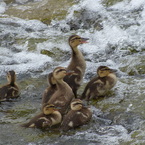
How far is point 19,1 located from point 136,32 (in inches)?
204

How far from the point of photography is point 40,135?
659 cm

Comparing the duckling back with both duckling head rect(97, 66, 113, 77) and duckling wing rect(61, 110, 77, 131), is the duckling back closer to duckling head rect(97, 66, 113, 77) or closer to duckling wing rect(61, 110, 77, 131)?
duckling wing rect(61, 110, 77, 131)

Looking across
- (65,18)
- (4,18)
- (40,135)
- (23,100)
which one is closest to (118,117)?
(40,135)

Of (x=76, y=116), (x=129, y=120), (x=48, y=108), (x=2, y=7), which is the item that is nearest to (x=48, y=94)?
(x=48, y=108)

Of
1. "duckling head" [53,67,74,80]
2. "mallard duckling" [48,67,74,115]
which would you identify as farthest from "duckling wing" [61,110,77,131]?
"duckling head" [53,67,74,80]

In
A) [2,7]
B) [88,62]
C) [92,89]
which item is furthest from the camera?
[2,7]

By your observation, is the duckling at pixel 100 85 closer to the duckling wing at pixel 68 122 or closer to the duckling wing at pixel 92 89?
the duckling wing at pixel 92 89

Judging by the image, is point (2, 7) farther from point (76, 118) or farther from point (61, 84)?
point (76, 118)

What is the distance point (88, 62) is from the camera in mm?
9797

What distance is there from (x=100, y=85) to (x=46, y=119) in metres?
1.29

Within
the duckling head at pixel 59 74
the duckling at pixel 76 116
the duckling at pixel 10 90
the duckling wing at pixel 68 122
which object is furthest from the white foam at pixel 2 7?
the duckling wing at pixel 68 122

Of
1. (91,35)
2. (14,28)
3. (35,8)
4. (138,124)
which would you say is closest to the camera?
(138,124)

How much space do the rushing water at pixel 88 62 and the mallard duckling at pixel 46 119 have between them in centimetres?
11

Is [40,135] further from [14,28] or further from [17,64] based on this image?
[14,28]
